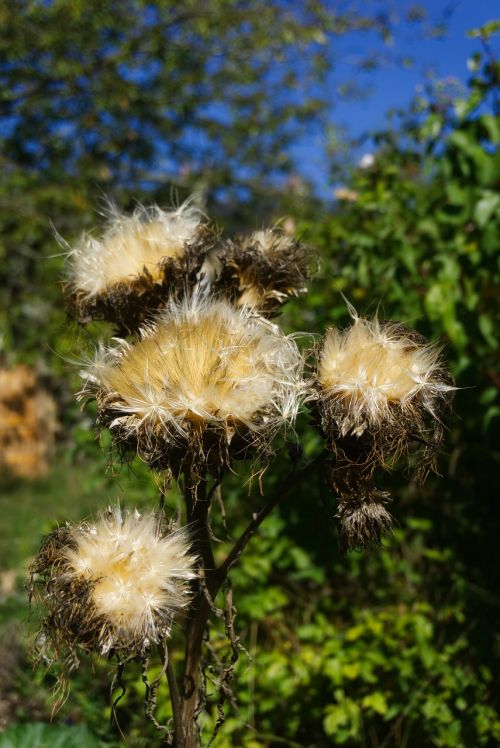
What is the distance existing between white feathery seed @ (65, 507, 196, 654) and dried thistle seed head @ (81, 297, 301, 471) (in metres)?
0.12

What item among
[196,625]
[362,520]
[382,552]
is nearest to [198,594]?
[196,625]

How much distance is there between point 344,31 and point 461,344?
5825mm

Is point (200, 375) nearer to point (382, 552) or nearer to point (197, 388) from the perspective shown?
point (197, 388)

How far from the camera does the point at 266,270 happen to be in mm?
1339

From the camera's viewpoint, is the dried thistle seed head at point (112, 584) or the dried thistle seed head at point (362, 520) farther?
the dried thistle seed head at point (362, 520)

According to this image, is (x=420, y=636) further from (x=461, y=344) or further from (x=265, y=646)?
(x=461, y=344)

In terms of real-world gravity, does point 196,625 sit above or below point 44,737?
above

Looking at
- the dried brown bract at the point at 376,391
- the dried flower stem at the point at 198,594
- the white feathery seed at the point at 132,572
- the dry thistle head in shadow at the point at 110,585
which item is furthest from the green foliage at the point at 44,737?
the dried brown bract at the point at 376,391

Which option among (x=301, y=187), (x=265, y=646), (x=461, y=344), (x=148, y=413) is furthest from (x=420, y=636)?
(x=301, y=187)

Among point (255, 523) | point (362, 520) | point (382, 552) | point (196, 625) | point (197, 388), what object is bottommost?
point (382, 552)

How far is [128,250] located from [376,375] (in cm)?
57

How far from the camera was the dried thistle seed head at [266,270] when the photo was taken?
1.33 meters

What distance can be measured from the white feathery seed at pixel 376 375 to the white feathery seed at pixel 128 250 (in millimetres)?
397

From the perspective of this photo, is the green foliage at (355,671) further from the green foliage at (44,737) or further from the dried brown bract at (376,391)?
the dried brown bract at (376,391)
